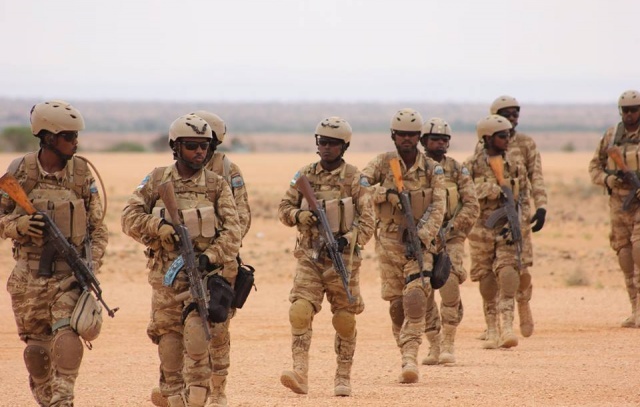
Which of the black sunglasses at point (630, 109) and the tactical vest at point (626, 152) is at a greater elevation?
the black sunglasses at point (630, 109)

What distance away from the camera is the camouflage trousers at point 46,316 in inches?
367

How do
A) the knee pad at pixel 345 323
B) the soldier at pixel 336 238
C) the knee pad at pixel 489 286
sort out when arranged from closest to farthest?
the soldier at pixel 336 238
the knee pad at pixel 345 323
the knee pad at pixel 489 286

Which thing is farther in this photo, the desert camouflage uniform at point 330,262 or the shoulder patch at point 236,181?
the desert camouflage uniform at point 330,262

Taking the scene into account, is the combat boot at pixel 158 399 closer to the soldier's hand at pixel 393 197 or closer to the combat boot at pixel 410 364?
the combat boot at pixel 410 364

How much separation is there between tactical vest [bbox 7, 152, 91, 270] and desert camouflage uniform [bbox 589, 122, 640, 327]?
27.2 ft

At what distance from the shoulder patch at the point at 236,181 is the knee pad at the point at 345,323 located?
1.54 meters

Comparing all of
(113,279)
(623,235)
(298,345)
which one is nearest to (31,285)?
(298,345)

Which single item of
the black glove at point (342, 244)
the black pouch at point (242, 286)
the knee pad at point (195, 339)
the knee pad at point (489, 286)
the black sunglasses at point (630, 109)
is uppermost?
the black sunglasses at point (630, 109)

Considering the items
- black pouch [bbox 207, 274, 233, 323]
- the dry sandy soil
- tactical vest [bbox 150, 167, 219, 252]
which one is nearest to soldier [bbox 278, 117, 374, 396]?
the dry sandy soil

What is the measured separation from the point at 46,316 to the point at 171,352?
0.93 meters

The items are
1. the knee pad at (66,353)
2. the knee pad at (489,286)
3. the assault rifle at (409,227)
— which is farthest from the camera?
the knee pad at (489,286)

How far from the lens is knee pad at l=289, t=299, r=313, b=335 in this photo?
1122 cm

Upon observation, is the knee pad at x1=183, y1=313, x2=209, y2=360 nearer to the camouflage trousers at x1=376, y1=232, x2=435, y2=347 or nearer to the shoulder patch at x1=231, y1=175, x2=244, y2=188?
the shoulder patch at x1=231, y1=175, x2=244, y2=188

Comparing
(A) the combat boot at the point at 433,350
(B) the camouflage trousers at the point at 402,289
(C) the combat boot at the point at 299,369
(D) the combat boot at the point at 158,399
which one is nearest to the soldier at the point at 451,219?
(A) the combat boot at the point at 433,350
